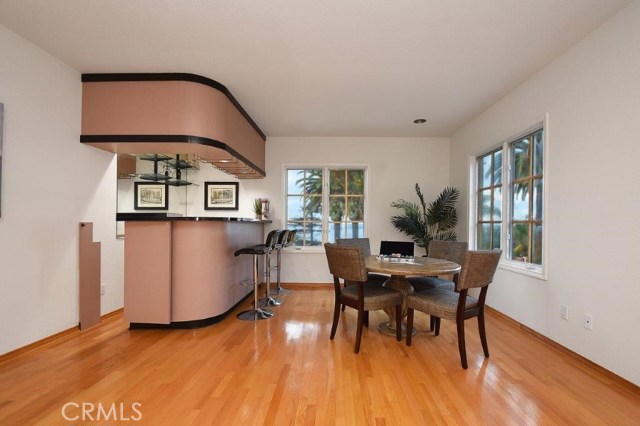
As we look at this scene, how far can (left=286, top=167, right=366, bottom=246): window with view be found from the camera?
5312 mm

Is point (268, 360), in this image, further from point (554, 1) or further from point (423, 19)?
point (554, 1)

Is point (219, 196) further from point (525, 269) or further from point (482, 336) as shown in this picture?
point (525, 269)

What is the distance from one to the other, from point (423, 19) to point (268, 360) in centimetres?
286

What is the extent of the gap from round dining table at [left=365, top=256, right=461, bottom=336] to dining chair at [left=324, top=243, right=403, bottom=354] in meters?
0.13

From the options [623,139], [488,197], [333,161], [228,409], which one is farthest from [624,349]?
[333,161]

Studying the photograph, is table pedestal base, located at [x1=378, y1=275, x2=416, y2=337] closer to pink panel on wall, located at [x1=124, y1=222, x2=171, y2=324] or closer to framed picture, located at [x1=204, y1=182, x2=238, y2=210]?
pink panel on wall, located at [x1=124, y1=222, x2=171, y2=324]

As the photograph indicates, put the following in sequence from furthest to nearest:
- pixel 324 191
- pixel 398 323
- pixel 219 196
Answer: pixel 324 191
pixel 219 196
pixel 398 323

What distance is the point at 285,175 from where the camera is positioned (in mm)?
5258

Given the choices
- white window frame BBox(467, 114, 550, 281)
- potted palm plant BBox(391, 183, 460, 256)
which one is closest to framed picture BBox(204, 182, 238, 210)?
potted palm plant BBox(391, 183, 460, 256)

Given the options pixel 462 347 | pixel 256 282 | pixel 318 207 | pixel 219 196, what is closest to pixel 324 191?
pixel 318 207

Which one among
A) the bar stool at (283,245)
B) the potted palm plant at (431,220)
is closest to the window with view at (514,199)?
the potted palm plant at (431,220)

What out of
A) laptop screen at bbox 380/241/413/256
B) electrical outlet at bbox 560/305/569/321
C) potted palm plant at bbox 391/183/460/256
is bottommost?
electrical outlet at bbox 560/305/569/321

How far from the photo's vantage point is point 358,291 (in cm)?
258

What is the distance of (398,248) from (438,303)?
43.8 inches
